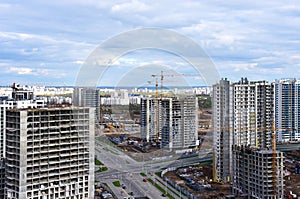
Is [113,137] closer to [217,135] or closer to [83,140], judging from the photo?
[217,135]

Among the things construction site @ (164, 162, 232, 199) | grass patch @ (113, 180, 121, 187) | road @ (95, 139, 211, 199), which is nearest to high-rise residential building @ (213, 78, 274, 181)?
construction site @ (164, 162, 232, 199)

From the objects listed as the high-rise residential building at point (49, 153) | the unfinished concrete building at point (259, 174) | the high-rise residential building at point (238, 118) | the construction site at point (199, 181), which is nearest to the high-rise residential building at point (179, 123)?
the construction site at point (199, 181)

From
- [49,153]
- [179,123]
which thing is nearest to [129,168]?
[179,123]

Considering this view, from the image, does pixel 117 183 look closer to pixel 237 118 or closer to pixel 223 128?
pixel 223 128

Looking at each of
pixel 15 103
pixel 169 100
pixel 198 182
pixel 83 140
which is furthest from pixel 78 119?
pixel 169 100

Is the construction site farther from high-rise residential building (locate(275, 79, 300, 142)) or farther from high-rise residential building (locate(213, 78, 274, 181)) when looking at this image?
high-rise residential building (locate(275, 79, 300, 142))

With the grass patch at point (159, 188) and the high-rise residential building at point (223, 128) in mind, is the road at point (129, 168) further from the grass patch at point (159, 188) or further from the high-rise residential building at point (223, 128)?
the high-rise residential building at point (223, 128)
